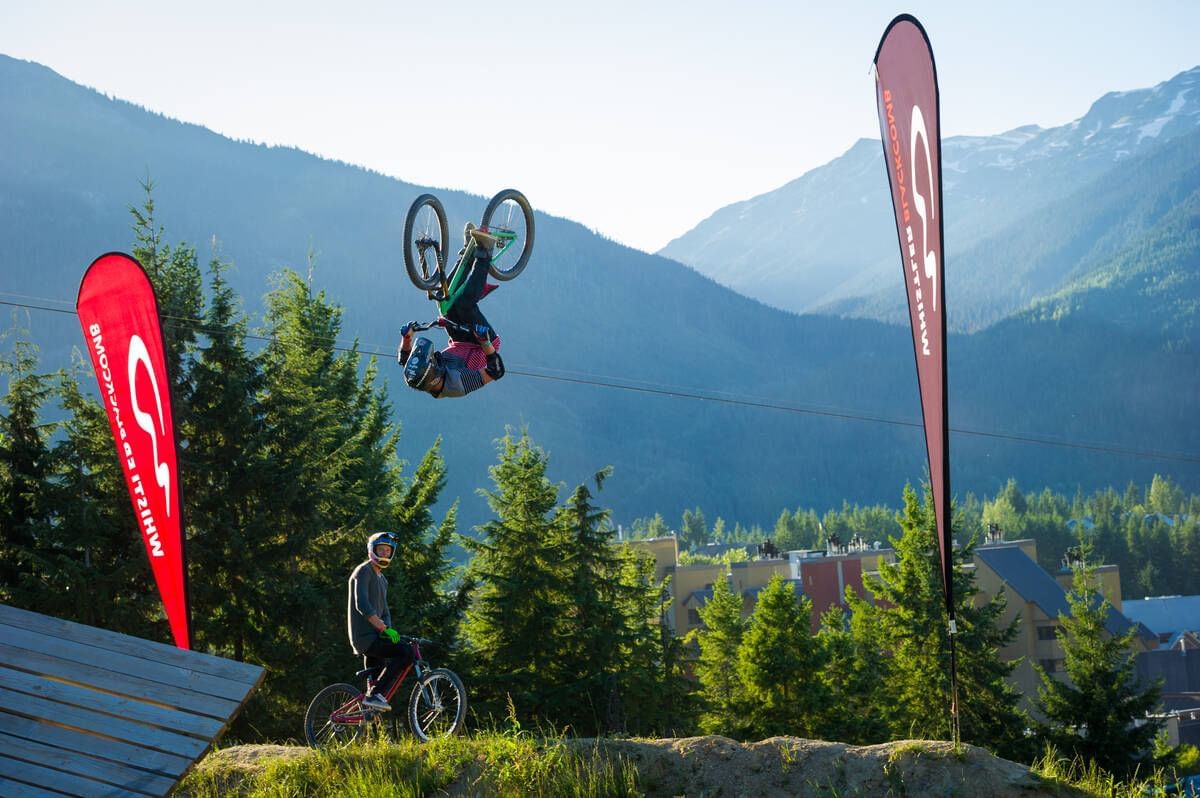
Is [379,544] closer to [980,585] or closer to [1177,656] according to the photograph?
[980,585]

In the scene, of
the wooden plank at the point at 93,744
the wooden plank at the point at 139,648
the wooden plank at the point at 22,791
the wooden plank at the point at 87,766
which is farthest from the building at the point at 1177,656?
the wooden plank at the point at 22,791

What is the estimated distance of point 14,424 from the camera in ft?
84.2

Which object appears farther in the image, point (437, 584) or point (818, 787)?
point (437, 584)

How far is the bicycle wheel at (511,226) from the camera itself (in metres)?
12.1

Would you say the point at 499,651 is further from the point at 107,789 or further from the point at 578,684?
the point at 107,789

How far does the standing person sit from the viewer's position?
11.4 meters

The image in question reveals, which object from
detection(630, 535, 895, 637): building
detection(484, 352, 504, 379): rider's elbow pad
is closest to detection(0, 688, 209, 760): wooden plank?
detection(484, 352, 504, 379): rider's elbow pad

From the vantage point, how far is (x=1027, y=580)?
7412 centimetres

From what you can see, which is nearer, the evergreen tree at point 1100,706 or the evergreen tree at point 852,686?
the evergreen tree at point 1100,706

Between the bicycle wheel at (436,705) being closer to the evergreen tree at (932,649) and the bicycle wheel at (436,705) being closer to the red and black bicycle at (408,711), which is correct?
the red and black bicycle at (408,711)

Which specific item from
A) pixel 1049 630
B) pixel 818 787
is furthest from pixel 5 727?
pixel 1049 630

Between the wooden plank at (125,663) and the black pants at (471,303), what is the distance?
4.23 metres

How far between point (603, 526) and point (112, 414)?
2287cm

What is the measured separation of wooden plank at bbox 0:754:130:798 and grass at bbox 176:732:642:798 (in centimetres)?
328
